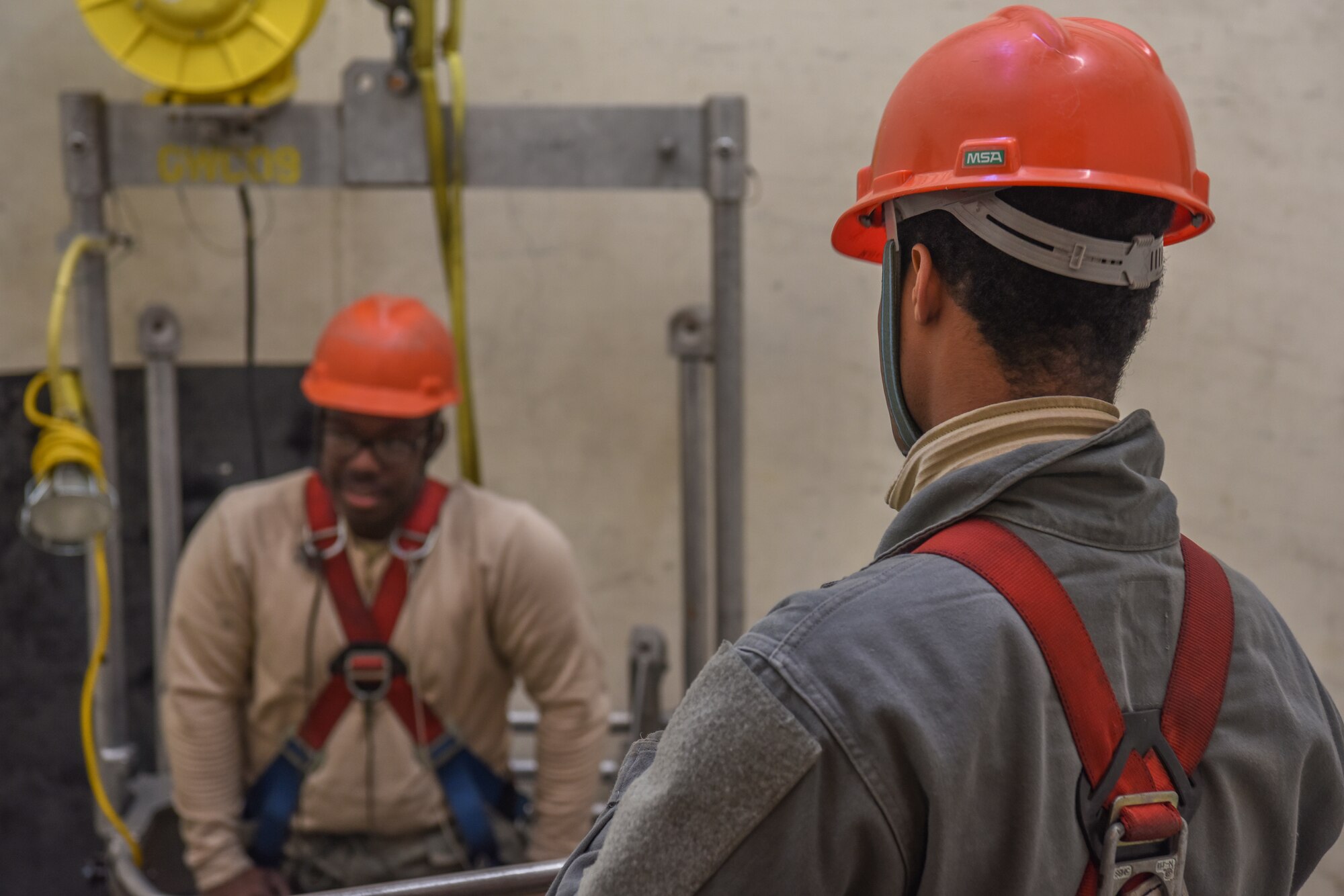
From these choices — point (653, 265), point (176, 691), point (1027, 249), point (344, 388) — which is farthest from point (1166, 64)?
point (176, 691)

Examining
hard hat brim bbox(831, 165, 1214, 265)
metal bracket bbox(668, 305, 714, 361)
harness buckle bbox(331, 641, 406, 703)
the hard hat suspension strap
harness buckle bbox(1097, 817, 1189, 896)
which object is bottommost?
harness buckle bbox(331, 641, 406, 703)

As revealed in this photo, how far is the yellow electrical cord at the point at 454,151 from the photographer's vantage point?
1.99 m

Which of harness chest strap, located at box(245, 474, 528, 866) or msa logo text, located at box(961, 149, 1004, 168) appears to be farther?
harness chest strap, located at box(245, 474, 528, 866)

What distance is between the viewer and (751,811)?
0.65 meters

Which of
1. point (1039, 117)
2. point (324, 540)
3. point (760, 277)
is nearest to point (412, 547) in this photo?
point (324, 540)

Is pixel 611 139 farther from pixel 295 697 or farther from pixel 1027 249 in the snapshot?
pixel 1027 249

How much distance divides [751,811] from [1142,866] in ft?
0.83

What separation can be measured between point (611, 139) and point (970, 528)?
1484 mm

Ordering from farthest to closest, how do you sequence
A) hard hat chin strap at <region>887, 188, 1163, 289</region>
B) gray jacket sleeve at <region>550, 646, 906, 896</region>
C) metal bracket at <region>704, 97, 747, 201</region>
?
metal bracket at <region>704, 97, 747, 201</region>, hard hat chin strap at <region>887, 188, 1163, 289</region>, gray jacket sleeve at <region>550, 646, 906, 896</region>

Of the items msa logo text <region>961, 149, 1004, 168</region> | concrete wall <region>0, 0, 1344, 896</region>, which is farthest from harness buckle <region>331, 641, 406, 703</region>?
msa logo text <region>961, 149, 1004, 168</region>

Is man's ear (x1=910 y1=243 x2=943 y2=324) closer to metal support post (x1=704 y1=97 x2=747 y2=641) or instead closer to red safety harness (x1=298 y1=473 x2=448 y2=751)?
metal support post (x1=704 y1=97 x2=747 y2=641)

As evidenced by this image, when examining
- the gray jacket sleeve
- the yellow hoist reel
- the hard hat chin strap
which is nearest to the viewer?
the gray jacket sleeve

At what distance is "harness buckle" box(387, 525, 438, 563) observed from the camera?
2.13m

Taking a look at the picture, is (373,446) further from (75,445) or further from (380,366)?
(75,445)
